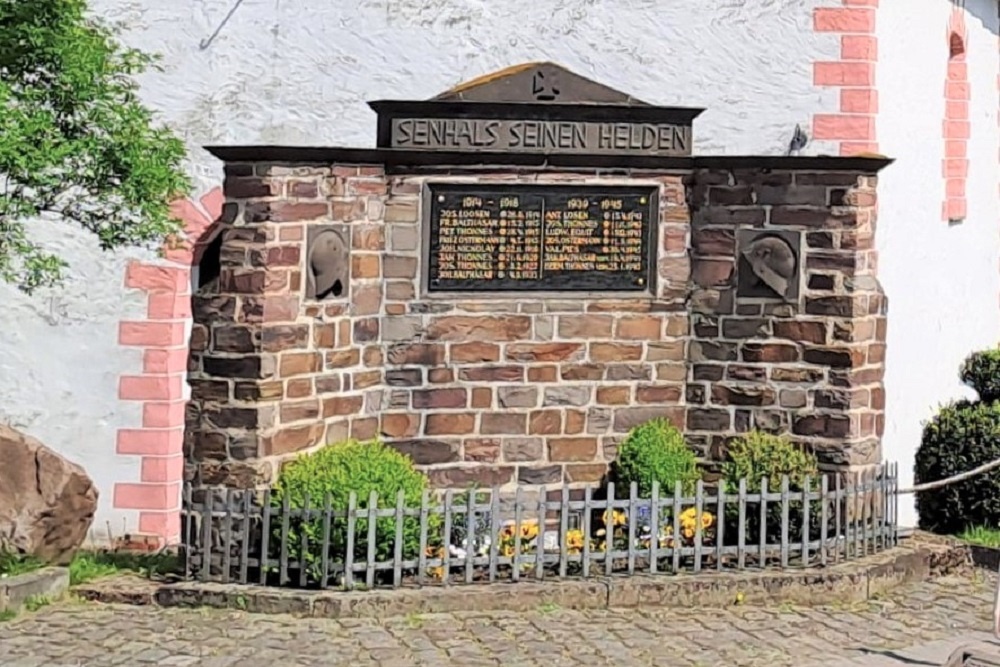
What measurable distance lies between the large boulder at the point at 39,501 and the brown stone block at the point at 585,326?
2.85 m

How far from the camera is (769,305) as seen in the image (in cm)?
1012

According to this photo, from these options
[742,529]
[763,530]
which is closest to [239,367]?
[742,529]

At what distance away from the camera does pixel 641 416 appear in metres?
10.3

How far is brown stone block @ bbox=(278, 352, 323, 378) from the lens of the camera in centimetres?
912

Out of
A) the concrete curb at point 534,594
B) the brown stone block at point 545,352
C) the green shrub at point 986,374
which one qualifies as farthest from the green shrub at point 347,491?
the green shrub at point 986,374

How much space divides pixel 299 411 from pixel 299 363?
261mm

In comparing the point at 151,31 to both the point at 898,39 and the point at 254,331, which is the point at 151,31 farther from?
the point at 898,39

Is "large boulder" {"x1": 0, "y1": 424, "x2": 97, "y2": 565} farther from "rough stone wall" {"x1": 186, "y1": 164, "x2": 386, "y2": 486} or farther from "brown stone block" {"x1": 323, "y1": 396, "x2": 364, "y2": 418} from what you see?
"brown stone block" {"x1": 323, "y1": 396, "x2": 364, "y2": 418}

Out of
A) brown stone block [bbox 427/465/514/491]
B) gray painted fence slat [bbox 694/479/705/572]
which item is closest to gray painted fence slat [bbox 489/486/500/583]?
gray painted fence slat [bbox 694/479/705/572]

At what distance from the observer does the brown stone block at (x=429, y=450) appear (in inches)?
391

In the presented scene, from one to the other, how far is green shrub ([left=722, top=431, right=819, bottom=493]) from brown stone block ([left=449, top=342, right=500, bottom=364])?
58.5 inches

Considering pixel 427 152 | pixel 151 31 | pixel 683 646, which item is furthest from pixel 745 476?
pixel 151 31

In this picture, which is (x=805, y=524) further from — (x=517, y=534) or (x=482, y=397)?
(x=482, y=397)

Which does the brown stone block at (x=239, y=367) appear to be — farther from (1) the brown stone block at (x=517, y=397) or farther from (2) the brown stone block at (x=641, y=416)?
(2) the brown stone block at (x=641, y=416)
